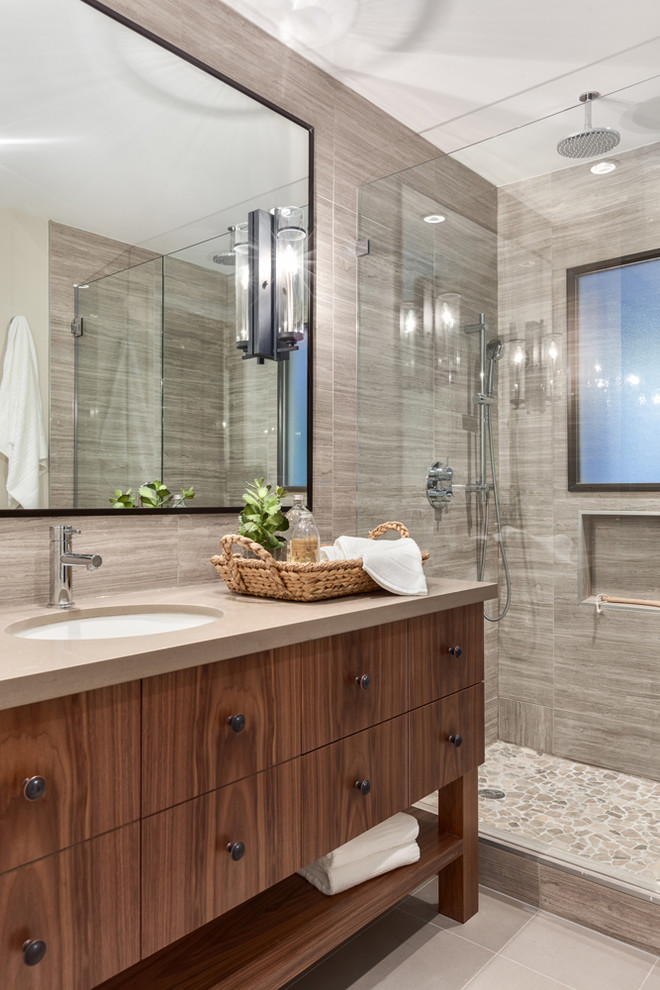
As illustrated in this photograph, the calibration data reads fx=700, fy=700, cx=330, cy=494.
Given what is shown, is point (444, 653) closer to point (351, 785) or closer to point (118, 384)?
point (351, 785)

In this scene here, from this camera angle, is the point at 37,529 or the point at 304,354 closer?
the point at 37,529

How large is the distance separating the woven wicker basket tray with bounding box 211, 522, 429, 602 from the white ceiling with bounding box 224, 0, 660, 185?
1.46 meters

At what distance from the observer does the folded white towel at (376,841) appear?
161cm

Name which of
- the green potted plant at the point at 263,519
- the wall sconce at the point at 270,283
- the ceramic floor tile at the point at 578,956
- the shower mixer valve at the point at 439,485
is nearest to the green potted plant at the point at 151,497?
the green potted plant at the point at 263,519

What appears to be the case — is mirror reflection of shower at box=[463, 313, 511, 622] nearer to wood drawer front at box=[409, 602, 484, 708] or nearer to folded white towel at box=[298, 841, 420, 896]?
wood drawer front at box=[409, 602, 484, 708]

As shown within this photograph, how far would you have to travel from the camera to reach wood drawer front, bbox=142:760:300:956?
1.09 metres

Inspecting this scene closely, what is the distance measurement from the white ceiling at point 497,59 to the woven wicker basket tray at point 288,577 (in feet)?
4.79

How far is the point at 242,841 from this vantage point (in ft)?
4.00

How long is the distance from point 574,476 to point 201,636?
55.7 inches

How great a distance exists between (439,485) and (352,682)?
40.2 inches

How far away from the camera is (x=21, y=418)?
Answer: 1467mm

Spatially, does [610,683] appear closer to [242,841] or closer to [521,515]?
[521,515]

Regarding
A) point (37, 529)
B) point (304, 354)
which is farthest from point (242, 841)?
point (304, 354)

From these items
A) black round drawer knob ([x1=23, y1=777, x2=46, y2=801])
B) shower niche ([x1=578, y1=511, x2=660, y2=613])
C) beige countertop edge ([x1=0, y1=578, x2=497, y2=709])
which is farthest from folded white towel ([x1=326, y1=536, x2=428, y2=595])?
black round drawer knob ([x1=23, y1=777, x2=46, y2=801])
